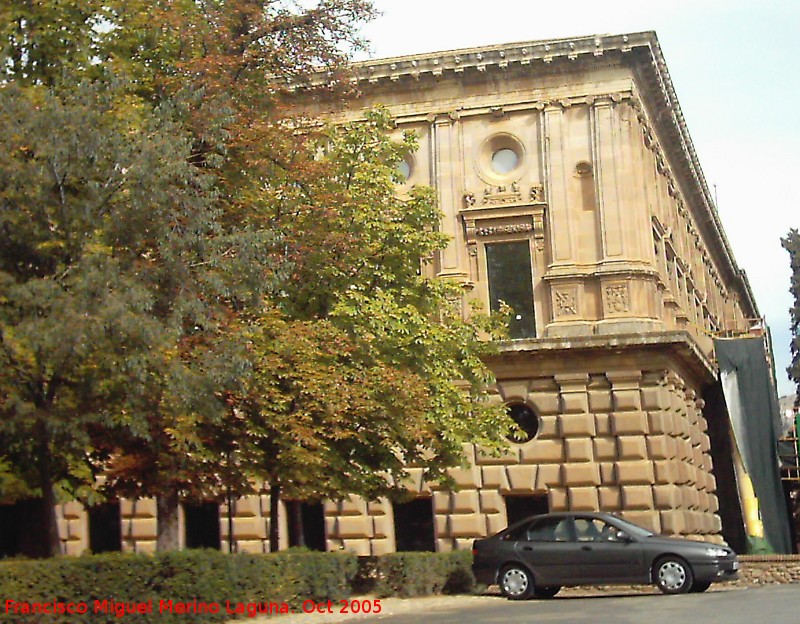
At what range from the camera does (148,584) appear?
1681 centimetres

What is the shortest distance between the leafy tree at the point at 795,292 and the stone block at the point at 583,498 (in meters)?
41.4

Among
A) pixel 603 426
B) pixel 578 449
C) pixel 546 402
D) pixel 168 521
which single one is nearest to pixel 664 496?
pixel 603 426

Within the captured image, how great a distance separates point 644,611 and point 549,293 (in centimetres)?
1760

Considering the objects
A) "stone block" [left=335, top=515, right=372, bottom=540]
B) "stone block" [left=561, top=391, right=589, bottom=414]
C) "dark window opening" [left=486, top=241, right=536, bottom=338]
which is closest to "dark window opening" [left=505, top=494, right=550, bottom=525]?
"stone block" [left=561, top=391, right=589, bottom=414]

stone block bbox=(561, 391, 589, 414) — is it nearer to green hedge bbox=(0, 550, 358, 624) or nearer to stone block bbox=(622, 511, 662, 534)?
stone block bbox=(622, 511, 662, 534)

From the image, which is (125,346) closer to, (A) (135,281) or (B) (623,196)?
(A) (135,281)

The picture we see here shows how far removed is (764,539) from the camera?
39.3 metres

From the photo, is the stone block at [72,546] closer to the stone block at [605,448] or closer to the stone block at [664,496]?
the stone block at [605,448]

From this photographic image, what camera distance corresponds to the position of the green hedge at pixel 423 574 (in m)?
23.6

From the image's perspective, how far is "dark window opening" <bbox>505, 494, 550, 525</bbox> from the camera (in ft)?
112

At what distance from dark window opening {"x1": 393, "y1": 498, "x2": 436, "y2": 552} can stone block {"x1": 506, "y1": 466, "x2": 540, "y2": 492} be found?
2.46m

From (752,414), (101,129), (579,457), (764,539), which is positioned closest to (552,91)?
(579,457)

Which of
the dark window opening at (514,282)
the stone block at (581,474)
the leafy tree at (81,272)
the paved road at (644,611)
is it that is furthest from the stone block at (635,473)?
the leafy tree at (81,272)

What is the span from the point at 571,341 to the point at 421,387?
33.9ft
